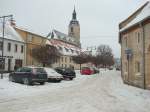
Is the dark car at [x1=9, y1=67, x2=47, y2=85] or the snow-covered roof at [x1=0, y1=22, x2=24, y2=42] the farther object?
the snow-covered roof at [x1=0, y1=22, x2=24, y2=42]

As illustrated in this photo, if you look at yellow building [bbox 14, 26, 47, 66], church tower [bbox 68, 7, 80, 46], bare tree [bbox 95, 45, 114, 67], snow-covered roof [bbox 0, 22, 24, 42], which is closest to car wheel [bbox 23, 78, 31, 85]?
snow-covered roof [bbox 0, 22, 24, 42]

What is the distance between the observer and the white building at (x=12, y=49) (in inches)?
1811

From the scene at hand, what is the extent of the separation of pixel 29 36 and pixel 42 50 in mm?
9256

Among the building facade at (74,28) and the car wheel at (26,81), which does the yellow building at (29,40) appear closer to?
the car wheel at (26,81)

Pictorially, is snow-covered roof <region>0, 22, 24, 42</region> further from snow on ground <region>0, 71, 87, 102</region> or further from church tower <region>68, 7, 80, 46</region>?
church tower <region>68, 7, 80, 46</region>

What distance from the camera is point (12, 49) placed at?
48125 millimetres

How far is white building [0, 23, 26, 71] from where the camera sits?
151 feet

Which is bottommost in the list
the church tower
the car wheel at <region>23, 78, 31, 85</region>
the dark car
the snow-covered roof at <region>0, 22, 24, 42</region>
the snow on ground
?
the snow on ground

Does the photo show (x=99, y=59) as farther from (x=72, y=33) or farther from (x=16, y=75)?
(x=16, y=75)

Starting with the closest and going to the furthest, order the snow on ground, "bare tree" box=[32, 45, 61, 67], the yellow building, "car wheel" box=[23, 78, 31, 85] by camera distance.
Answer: the snow on ground
"car wheel" box=[23, 78, 31, 85]
"bare tree" box=[32, 45, 61, 67]
the yellow building

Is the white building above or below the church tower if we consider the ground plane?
below

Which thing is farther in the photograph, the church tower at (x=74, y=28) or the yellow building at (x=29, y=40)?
the church tower at (x=74, y=28)

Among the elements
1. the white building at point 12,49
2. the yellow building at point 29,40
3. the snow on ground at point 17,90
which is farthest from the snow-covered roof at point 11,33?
the snow on ground at point 17,90

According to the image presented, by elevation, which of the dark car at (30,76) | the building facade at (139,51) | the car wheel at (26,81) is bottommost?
the car wheel at (26,81)
